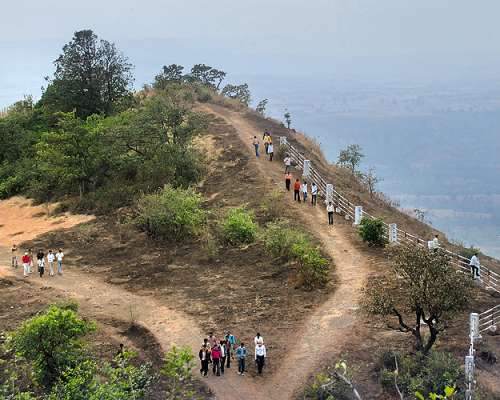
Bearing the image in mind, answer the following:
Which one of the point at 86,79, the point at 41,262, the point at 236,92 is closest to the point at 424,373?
the point at 41,262

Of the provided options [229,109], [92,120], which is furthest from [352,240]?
[229,109]

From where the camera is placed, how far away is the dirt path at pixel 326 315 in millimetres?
17016

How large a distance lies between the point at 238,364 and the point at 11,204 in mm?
26342

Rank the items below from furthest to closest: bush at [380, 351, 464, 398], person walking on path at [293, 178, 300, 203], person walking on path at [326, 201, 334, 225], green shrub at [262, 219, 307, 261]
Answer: person walking on path at [293, 178, 300, 203], person walking on path at [326, 201, 334, 225], green shrub at [262, 219, 307, 261], bush at [380, 351, 464, 398]

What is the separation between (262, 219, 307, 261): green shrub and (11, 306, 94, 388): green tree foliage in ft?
32.3

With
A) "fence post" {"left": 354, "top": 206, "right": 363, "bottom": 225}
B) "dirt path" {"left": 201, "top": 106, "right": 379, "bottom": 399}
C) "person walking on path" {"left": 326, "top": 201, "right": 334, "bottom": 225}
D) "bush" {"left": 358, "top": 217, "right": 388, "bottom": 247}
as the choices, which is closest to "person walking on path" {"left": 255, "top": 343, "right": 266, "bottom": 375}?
"dirt path" {"left": 201, "top": 106, "right": 379, "bottom": 399}

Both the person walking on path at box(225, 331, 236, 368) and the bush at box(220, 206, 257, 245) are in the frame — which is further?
the bush at box(220, 206, 257, 245)

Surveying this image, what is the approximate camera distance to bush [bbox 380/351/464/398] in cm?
1512

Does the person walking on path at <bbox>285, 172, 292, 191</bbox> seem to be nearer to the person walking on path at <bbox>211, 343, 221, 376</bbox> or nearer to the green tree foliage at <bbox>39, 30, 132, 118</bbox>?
the person walking on path at <bbox>211, 343, 221, 376</bbox>

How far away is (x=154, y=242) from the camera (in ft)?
90.8

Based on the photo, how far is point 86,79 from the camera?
48.5 m

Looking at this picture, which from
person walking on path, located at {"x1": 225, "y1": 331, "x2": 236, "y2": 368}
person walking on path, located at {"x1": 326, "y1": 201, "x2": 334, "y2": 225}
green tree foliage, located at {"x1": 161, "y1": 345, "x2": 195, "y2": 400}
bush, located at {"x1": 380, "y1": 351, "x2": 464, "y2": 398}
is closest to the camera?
green tree foliage, located at {"x1": 161, "y1": 345, "x2": 195, "y2": 400}

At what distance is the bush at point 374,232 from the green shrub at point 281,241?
2560mm

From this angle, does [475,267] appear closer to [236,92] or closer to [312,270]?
[312,270]
